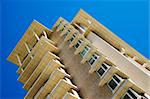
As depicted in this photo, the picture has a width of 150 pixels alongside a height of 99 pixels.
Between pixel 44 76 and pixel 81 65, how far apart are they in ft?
7.64

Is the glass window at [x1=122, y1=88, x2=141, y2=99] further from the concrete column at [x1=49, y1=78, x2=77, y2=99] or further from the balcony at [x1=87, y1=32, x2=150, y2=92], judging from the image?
the concrete column at [x1=49, y1=78, x2=77, y2=99]

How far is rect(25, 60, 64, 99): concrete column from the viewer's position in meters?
18.3

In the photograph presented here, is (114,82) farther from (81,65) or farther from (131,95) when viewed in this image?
(81,65)

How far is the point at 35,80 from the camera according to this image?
20859 mm

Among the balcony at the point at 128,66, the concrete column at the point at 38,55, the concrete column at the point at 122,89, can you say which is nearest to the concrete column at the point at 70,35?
the concrete column at the point at 38,55

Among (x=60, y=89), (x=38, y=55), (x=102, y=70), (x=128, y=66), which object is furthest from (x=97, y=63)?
(x=38, y=55)

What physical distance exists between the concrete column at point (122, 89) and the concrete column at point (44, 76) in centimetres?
631

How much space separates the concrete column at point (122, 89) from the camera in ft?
39.8

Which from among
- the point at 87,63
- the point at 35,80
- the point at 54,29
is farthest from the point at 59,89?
the point at 54,29

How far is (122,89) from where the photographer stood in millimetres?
12398

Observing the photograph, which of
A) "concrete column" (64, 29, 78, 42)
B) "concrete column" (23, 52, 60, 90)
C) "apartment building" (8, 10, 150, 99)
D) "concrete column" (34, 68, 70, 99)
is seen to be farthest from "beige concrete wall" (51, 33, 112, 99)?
"concrete column" (23, 52, 60, 90)

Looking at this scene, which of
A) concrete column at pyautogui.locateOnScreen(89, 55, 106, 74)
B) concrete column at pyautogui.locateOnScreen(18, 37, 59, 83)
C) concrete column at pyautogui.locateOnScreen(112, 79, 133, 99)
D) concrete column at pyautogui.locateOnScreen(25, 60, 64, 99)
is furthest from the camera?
concrete column at pyautogui.locateOnScreen(18, 37, 59, 83)

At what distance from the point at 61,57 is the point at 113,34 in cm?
390

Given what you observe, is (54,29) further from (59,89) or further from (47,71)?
(59,89)
